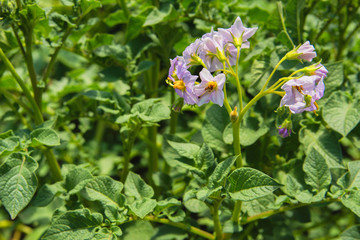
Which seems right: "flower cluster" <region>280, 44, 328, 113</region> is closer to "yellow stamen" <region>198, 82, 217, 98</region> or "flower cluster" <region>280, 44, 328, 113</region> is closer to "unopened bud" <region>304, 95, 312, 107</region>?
"unopened bud" <region>304, 95, 312, 107</region>

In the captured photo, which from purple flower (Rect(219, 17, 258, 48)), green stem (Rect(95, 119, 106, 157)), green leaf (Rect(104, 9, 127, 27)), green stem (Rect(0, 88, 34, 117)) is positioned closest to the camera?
purple flower (Rect(219, 17, 258, 48))

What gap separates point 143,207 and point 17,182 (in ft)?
1.16

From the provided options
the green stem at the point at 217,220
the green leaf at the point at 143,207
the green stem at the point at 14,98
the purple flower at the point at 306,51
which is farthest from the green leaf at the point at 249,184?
the green stem at the point at 14,98

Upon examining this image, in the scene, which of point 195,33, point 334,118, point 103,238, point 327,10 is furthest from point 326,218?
point 103,238

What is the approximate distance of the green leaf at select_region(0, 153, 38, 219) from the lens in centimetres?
101

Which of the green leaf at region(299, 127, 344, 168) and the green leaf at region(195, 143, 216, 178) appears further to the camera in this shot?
the green leaf at region(299, 127, 344, 168)

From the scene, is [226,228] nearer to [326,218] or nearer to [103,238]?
[103,238]

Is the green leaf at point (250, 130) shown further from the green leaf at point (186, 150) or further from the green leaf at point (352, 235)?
the green leaf at point (352, 235)

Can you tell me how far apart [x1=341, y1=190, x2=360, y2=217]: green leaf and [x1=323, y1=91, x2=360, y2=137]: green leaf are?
18cm

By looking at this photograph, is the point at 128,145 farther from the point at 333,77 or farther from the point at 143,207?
the point at 333,77

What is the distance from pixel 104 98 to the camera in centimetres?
124

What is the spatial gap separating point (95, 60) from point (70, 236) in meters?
0.72

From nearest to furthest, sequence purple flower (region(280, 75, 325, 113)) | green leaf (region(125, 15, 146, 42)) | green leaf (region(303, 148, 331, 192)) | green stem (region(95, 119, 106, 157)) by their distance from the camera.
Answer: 1. purple flower (region(280, 75, 325, 113))
2. green leaf (region(303, 148, 331, 192))
3. green leaf (region(125, 15, 146, 42))
4. green stem (region(95, 119, 106, 157))

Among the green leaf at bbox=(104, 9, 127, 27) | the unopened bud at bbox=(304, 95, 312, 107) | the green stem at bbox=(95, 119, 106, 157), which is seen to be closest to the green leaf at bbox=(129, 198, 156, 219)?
the unopened bud at bbox=(304, 95, 312, 107)
